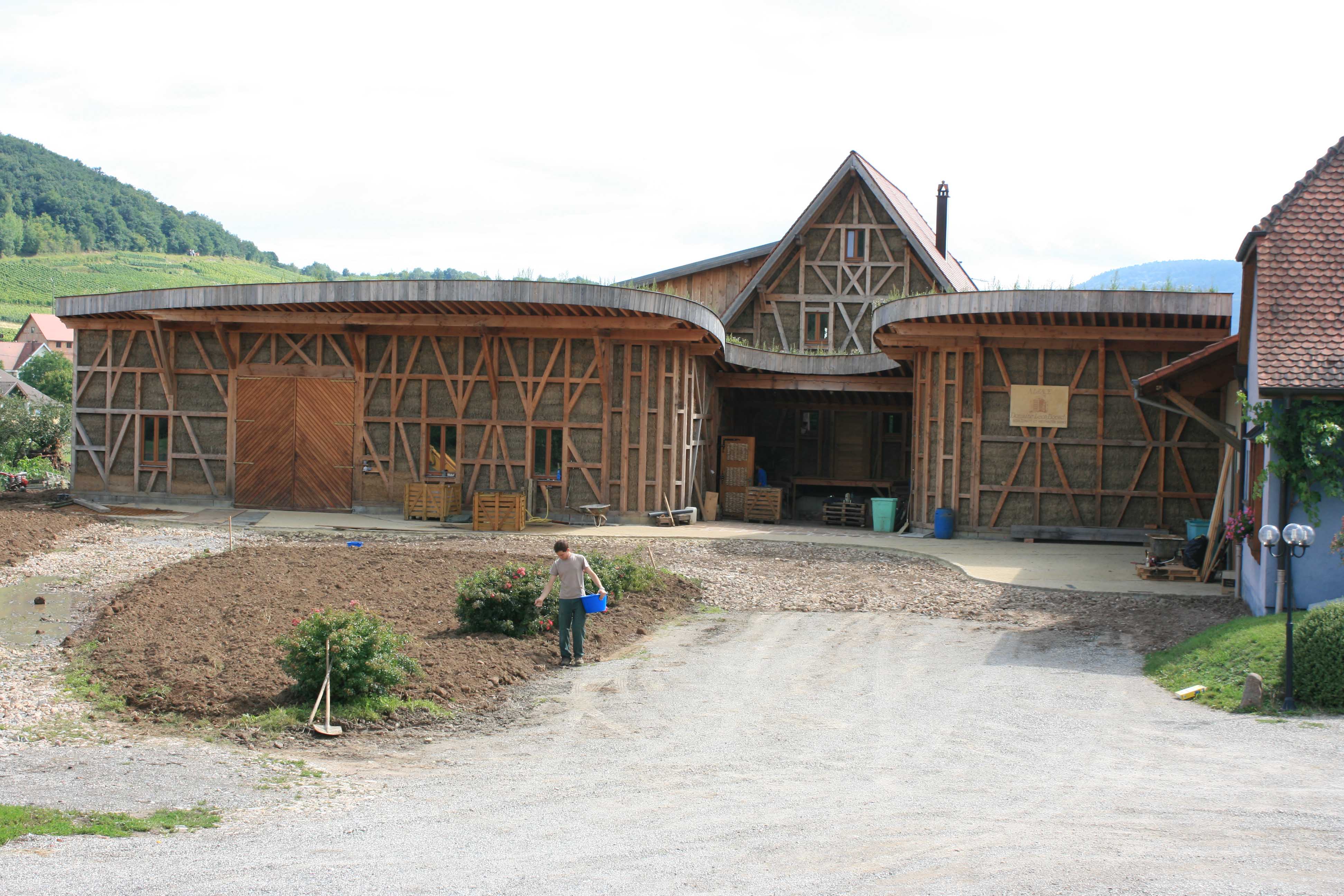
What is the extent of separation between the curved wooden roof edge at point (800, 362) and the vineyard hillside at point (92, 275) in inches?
3807

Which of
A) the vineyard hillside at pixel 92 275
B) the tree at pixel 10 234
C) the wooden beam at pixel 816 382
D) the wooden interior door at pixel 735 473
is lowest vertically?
the wooden interior door at pixel 735 473

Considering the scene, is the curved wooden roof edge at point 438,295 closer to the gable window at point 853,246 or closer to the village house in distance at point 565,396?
the village house in distance at point 565,396

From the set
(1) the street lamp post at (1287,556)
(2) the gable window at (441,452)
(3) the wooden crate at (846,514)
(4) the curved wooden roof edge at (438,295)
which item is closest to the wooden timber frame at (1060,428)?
(3) the wooden crate at (846,514)

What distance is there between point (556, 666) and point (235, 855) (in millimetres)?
5071

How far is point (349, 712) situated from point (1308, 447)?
9.66 metres

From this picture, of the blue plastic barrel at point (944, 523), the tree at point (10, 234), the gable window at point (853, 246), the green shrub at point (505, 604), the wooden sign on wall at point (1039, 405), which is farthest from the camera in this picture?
the tree at point (10, 234)

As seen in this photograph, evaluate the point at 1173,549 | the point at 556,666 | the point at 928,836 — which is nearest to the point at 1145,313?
the point at 1173,549

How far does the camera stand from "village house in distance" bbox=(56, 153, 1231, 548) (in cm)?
1936

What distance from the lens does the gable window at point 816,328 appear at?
30.2 metres

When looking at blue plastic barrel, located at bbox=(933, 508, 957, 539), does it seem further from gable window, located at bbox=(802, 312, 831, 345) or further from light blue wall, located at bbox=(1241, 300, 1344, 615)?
gable window, located at bbox=(802, 312, 831, 345)

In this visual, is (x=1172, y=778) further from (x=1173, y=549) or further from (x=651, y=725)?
(x=1173, y=549)

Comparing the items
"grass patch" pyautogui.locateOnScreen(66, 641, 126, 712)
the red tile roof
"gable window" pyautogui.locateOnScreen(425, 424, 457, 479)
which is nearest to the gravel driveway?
"grass patch" pyautogui.locateOnScreen(66, 641, 126, 712)

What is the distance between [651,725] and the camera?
26.3 ft

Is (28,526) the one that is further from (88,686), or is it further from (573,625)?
(573,625)
